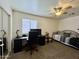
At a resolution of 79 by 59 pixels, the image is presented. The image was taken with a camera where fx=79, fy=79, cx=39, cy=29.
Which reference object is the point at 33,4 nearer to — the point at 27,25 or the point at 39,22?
the point at 27,25

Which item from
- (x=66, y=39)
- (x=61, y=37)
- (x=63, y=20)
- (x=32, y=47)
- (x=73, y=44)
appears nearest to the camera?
(x=32, y=47)

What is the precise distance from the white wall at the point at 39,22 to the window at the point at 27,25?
0.92 feet

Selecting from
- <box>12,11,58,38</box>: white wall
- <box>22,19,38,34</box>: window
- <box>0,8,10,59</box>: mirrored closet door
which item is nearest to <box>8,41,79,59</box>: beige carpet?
<box>0,8,10,59</box>: mirrored closet door

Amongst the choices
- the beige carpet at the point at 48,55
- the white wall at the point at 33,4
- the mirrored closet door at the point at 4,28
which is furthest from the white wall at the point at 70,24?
the mirrored closet door at the point at 4,28

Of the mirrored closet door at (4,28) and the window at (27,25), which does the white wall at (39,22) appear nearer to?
the window at (27,25)

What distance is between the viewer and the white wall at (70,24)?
573cm

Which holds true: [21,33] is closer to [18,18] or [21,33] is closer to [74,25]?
[18,18]

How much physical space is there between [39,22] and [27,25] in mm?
1120

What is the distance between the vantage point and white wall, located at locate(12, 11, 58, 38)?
4.84 m

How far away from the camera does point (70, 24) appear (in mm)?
6289

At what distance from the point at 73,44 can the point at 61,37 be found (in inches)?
53.7

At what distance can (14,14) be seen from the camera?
Answer: 4.75 metres

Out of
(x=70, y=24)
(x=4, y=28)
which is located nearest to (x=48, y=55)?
(x=4, y=28)

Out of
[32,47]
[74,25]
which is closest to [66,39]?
[74,25]
